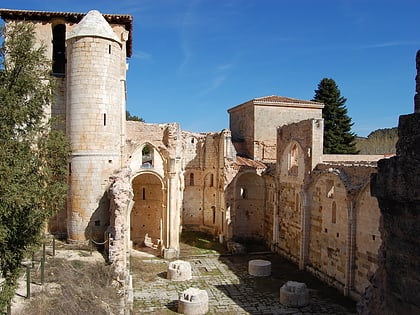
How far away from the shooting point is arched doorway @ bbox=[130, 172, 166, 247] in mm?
Answer: 22922

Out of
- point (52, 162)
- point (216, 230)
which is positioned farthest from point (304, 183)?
point (52, 162)

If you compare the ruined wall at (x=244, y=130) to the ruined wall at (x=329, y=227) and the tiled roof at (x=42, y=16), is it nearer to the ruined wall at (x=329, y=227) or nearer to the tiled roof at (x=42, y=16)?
the ruined wall at (x=329, y=227)

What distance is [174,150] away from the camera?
20531 millimetres

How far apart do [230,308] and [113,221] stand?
5520mm

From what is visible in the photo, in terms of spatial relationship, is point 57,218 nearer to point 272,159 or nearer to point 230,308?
point 230,308

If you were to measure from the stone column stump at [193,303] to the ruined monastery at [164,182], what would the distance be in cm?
260

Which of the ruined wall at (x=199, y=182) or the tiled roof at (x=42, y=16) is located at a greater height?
the tiled roof at (x=42, y=16)

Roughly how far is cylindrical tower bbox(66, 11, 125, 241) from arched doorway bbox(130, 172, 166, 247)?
21.4ft

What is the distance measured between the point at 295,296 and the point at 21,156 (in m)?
10.7

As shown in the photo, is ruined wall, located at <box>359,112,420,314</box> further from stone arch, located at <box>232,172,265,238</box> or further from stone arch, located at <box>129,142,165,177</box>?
stone arch, located at <box>232,172,265,238</box>

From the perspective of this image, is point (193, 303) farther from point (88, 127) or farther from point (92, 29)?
point (92, 29)

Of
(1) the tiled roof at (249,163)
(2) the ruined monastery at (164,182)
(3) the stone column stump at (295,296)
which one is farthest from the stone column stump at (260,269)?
(1) the tiled roof at (249,163)

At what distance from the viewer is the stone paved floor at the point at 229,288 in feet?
45.8

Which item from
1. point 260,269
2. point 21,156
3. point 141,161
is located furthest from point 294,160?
point 21,156
